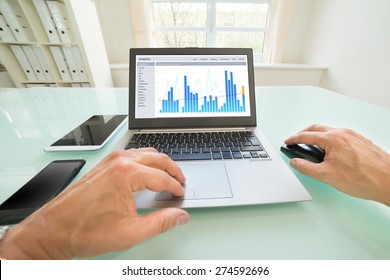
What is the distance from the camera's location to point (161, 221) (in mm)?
250

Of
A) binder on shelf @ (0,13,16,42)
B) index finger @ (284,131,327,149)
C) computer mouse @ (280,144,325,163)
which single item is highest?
binder on shelf @ (0,13,16,42)

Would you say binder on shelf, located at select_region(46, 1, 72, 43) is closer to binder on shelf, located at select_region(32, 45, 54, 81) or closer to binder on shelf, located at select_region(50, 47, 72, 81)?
binder on shelf, located at select_region(50, 47, 72, 81)

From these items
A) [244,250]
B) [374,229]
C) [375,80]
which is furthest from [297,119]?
[375,80]

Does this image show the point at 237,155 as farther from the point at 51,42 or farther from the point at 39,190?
the point at 51,42

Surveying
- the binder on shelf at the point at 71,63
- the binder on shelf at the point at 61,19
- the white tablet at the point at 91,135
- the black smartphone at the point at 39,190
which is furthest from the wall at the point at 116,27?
the black smartphone at the point at 39,190

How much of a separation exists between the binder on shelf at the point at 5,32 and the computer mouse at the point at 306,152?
2558mm

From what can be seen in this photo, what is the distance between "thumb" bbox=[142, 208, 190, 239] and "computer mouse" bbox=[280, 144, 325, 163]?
0.97ft

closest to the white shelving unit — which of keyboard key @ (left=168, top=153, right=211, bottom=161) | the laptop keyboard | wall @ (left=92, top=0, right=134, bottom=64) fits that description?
wall @ (left=92, top=0, right=134, bottom=64)

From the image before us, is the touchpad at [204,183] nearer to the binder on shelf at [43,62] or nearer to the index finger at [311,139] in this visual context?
the index finger at [311,139]

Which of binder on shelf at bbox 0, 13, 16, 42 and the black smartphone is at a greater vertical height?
binder on shelf at bbox 0, 13, 16, 42

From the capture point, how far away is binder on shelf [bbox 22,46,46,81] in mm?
1801

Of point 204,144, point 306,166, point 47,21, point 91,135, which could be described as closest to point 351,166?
point 306,166

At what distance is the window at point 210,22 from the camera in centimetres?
243
